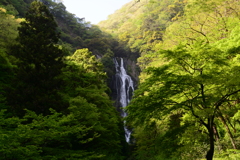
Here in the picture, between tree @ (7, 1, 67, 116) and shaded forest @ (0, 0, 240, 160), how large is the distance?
55 mm

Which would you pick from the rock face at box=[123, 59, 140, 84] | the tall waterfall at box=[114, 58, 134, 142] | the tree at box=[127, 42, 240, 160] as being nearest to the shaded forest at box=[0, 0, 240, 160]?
the tree at box=[127, 42, 240, 160]

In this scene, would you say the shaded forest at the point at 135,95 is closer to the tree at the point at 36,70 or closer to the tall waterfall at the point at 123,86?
the tree at the point at 36,70

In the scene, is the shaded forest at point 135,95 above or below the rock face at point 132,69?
below

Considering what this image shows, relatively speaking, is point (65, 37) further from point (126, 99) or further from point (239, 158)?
point (239, 158)

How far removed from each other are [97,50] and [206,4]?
1241 inches

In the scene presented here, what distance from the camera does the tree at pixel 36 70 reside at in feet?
29.7

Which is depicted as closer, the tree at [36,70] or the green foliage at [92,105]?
the tree at [36,70]

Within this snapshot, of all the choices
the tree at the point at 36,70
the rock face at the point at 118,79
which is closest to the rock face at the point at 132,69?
the rock face at the point at 118,79

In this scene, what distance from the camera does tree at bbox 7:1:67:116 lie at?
29.7 feet

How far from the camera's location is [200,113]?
15.1 ft

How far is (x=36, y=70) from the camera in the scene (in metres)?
10.3

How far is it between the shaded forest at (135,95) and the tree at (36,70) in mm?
55

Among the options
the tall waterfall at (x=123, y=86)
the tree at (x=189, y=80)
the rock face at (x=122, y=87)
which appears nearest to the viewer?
the tree at (x=189, y=80)

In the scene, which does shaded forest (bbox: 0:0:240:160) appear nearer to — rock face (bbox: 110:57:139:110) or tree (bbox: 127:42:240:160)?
tree (bbox: 127:42:240:160)
